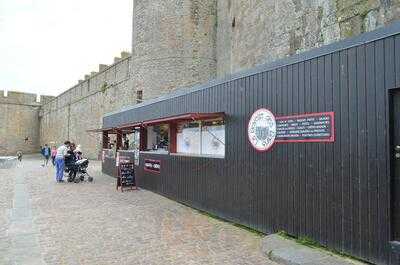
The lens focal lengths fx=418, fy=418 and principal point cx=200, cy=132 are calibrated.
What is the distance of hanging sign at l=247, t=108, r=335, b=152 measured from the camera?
621 cm

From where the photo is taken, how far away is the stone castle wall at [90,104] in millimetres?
30188

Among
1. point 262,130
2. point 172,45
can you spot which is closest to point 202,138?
point 262,130

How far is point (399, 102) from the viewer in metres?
5.19

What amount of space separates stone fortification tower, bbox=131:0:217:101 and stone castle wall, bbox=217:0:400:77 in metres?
1.01

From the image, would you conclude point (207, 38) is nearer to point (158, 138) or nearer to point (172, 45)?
point (172, 45)

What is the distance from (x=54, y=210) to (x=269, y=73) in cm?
575

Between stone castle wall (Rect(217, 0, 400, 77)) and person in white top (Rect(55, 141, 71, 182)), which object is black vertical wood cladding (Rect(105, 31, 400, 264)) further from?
person in white top (Rect(55, 141, 71, 182))

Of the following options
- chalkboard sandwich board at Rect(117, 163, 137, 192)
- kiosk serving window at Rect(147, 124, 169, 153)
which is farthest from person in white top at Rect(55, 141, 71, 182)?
kiosk serving window at Rect(147, 124, 169, 153)

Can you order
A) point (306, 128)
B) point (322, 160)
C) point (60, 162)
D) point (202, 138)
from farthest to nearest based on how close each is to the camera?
point (60, 162), point (202, 138), point (306, 128), point (322, 160)

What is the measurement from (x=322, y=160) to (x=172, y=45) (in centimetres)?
2045

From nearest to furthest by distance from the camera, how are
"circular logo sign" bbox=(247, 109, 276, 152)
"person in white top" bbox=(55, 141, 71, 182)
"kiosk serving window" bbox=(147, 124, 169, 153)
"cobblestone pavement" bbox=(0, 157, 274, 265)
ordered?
"cobblestone pavement" bbox=(0, 157, 274, 265) < "circular logo sign" bbox=(247, 109, 276, 152) < "kiosk serving window" bbox=(147, 124, 169, 153) < "person in white top" bbox=(55, 141, 71, 182)

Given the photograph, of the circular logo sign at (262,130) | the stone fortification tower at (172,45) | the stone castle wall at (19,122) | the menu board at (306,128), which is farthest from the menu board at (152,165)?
the stone castle wall at (19,122)

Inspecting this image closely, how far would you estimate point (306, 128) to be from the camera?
656 centimetres

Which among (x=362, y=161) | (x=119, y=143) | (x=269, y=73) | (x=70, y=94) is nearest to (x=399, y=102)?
(x=362, y=161)
